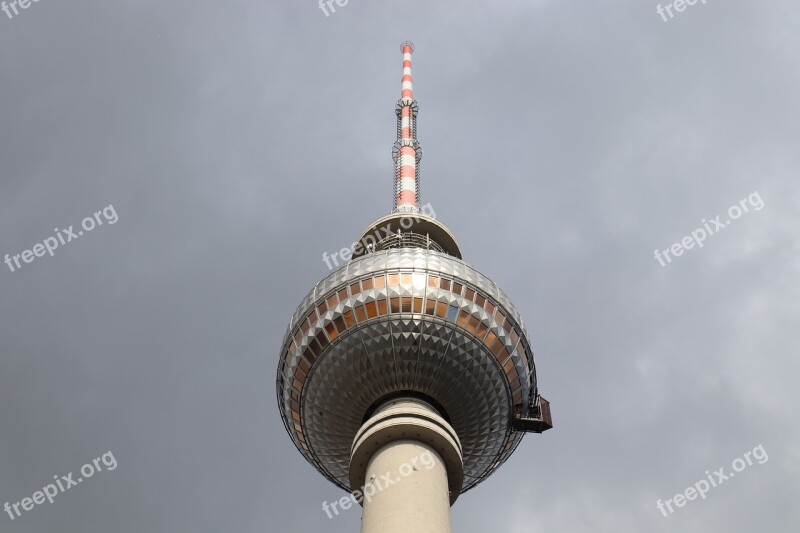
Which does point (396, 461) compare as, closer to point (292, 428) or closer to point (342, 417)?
point (342, 417)

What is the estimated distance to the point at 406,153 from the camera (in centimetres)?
5631

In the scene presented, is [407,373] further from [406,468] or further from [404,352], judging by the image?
[406,468]

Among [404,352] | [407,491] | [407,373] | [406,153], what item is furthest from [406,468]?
[406,153]

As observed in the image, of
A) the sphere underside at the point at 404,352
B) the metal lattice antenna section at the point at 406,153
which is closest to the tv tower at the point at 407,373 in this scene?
the sphere underside at the point at 404,352

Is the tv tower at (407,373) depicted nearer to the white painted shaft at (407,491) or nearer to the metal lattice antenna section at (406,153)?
the white painted shaft at (407,491)

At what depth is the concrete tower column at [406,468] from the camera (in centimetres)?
3275

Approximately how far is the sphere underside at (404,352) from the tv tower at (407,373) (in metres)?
0.05

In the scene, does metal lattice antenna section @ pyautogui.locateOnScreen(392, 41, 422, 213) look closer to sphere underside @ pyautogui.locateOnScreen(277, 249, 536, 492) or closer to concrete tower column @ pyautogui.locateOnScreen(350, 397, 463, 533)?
sphere underside @ pyautogui.locateOnScreen(277, 249, 536, 492)

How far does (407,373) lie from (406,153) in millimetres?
21431

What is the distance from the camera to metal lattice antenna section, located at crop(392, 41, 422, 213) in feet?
172

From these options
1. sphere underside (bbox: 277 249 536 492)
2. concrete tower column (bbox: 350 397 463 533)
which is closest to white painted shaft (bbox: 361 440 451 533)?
concrete tower column (bbox: 350 397 463 533)

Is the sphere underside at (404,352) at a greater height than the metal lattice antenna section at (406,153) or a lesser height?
lesser

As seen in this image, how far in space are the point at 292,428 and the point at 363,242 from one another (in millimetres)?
11328

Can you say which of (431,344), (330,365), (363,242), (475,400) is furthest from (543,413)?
(363,242)
